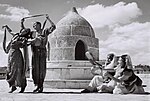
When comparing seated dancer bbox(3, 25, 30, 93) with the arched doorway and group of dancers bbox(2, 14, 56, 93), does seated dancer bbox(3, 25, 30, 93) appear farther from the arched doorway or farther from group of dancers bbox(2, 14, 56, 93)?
the arched doorway

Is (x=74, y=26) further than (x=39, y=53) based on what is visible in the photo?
Yes

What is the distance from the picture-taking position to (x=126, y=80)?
343 inches

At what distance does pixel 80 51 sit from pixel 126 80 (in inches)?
377

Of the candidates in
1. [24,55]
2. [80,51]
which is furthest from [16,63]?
[80,51]

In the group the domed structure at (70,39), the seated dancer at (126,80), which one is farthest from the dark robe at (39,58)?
the domed structure at (70,39)

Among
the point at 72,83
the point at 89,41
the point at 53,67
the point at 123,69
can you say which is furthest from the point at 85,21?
the point at 123,69

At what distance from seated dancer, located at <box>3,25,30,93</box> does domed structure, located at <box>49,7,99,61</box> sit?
8.17 m

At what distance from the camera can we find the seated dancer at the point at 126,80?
8.55 meters

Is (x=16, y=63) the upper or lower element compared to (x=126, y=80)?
upper

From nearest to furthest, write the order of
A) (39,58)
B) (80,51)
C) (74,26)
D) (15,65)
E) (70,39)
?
1. (15,65)
2. (39,58)
3. (70,39)
4. (74,26)
5. (80,51)

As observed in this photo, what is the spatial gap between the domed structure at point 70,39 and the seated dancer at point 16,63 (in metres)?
8.17

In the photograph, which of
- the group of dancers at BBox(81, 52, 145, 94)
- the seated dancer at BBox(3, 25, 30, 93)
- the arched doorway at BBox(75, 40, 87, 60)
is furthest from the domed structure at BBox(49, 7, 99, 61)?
the seated dancer at BBox(3, 25, 30, 93)

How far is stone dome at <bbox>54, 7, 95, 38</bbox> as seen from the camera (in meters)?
16.9

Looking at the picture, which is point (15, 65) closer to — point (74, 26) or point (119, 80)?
point (119, 80)
